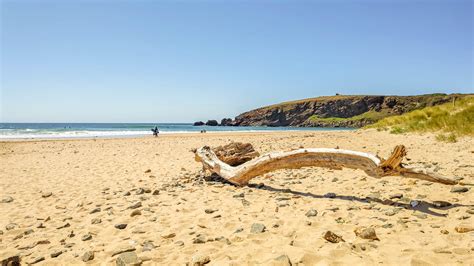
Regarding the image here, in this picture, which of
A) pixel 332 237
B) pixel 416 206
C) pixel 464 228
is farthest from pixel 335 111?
pixel 332 237

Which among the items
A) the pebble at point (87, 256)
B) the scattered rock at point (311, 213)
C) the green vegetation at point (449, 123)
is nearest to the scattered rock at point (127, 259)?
the pebble at point (87, 256)

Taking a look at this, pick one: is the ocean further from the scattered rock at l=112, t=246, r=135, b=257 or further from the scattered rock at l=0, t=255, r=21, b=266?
the scattered rock at l=112, t=246, r=135, b=257

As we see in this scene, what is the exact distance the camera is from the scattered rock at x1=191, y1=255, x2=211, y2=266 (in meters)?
A: 3.59

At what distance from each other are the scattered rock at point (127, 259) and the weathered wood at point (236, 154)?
16.7 feet

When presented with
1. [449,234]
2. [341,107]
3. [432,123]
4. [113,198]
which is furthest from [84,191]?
[341,107]

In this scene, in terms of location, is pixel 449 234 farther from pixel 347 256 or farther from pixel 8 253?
pixel 8 253

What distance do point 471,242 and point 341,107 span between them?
13649cm

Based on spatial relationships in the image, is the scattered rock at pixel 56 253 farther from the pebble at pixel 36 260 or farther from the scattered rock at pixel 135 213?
the scattered rock at pixel 135 213

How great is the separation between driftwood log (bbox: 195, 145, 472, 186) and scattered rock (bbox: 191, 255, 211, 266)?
12.2 ft

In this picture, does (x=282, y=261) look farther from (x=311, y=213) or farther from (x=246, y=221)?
(x=311, y=213)

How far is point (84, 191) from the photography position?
827cm

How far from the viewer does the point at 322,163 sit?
6.56 meters

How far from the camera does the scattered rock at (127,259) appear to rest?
3696 millimetres

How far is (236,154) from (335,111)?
132152 mm
